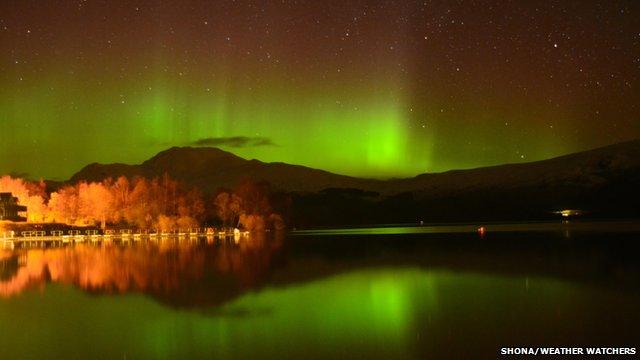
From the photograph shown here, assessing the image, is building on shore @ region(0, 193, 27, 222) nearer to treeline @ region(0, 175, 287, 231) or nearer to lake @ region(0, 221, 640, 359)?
treeline @ region(0, 175, 287, 231)

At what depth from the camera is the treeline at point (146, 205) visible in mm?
107312

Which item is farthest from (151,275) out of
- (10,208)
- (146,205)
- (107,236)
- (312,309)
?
(10,208)

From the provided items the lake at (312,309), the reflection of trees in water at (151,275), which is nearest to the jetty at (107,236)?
the reflection of trees in water at (151,275)

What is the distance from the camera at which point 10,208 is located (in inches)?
4289

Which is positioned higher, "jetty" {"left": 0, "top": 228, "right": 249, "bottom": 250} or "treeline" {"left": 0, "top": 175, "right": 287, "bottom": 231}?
"treeline" {"left": 0, "top": 175, "right": 287, "bottom": 231}

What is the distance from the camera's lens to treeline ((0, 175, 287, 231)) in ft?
352

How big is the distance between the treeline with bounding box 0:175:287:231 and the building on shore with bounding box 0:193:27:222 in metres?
1.23

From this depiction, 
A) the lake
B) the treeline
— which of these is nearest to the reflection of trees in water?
the lake

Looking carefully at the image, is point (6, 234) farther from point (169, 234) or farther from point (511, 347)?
point (511, 347)

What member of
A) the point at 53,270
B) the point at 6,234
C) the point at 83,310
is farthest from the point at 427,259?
the point at 6,234

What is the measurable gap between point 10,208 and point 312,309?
3928 inches

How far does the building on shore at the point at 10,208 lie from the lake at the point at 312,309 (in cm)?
7610

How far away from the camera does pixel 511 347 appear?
15.6 m

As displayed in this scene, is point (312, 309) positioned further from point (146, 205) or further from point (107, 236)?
point (146, 205)
